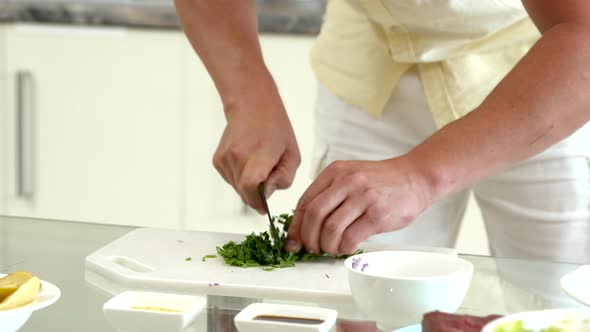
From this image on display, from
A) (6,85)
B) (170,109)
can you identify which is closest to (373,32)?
(170,109)

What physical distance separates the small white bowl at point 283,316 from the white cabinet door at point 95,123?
1751 mm

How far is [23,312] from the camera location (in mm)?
899

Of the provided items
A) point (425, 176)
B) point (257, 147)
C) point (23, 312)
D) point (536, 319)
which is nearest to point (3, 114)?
point (257, 147)

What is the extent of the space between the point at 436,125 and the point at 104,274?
62 cm

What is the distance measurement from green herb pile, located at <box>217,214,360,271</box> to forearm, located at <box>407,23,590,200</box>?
183 millimetres

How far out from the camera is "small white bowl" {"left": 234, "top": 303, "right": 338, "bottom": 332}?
89cm

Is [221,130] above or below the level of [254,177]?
below

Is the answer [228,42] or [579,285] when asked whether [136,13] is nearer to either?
[228,42]

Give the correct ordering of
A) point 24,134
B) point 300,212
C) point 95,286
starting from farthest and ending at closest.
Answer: point 24,134 < point 300,212 < point 95,286

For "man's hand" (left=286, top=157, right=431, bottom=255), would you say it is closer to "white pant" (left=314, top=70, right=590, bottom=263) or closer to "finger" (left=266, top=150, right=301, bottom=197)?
"finger" (left=266, top=150, right=301, bottom=197)

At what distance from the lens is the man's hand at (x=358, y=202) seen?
1168 millimetres

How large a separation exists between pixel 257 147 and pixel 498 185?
1.28 ft

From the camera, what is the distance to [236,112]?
1.45 m

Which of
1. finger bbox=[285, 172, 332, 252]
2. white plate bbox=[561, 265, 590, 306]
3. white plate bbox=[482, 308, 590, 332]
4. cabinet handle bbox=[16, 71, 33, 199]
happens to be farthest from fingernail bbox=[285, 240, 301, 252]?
cabinet handle bbox=[16, 71, 33, 199]
